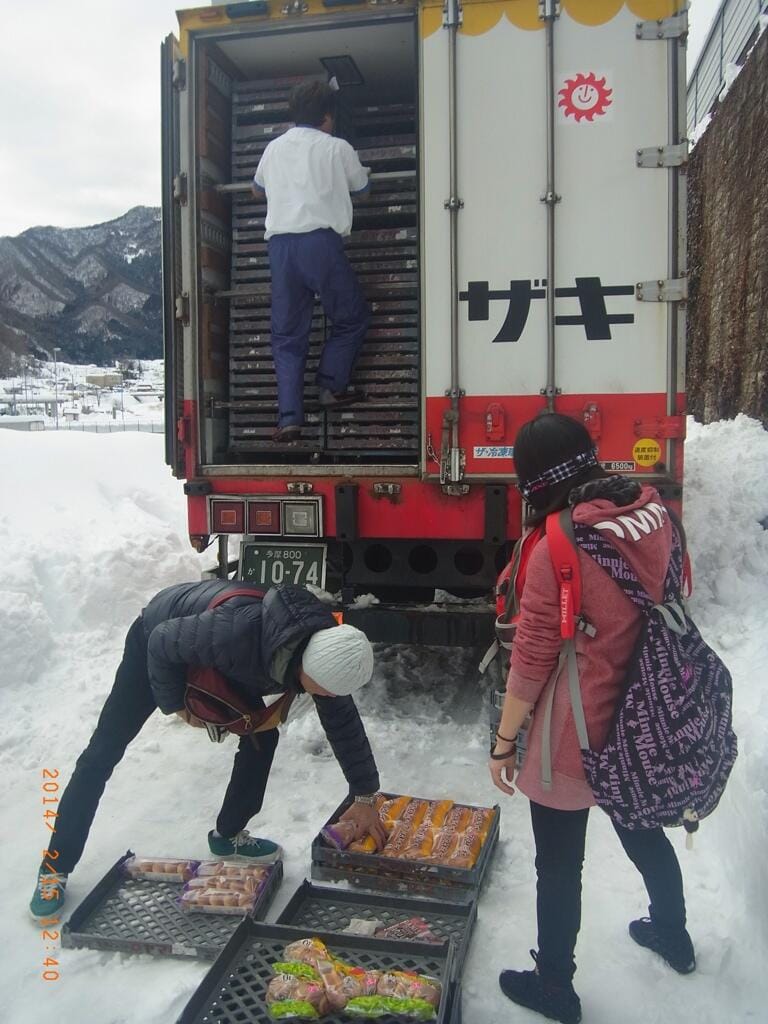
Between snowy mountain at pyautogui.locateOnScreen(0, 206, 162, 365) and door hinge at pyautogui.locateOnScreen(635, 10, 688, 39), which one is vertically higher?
snowy mountain at pyautogui.locateOnScreen(0, 206, 162, 365)

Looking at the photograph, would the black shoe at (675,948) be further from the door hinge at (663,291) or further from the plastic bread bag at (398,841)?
the door hinge at (663,291)

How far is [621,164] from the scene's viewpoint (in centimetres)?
409

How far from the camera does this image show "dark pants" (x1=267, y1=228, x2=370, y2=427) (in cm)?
453

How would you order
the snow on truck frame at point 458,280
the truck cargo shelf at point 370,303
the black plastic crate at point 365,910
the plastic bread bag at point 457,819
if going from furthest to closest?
the truck cargo shelf at point 370,303 → the snow on truck frame at point 458,280 → the plastic bread bag at point 457,819 → the black plastic crate at point 365,910

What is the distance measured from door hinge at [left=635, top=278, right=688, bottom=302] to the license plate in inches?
81.3

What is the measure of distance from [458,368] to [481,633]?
4.48ft

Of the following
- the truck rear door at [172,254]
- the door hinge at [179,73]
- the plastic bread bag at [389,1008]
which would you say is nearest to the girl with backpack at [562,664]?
the plastic bread bag at [389,1008]

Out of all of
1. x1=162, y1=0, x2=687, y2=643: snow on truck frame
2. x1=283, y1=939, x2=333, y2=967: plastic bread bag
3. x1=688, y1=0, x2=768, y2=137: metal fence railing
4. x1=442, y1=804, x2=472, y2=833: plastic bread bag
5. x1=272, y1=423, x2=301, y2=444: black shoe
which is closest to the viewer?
x1=283, y1=939, x2=333, y2=967: plastic bread bag

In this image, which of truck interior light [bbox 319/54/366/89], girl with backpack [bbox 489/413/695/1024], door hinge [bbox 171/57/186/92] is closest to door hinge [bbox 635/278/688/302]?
girl with backpack [bbox 489/413/695/1024]

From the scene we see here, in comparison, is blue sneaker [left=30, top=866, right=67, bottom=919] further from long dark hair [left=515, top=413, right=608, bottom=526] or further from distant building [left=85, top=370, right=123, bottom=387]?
distant building [left=85, top=370, right=123, bottom=387]

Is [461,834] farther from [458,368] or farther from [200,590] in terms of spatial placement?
[458,368]

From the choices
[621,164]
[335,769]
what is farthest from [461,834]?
[621,164]

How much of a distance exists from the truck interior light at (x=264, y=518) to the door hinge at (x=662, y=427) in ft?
6.33

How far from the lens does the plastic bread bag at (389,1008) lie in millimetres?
2209
